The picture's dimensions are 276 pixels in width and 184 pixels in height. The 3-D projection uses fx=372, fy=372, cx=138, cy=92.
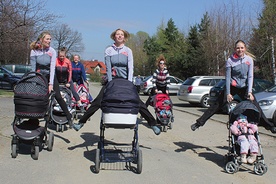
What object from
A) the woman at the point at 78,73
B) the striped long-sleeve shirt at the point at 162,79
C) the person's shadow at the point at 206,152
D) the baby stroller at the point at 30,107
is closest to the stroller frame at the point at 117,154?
the baby stroller at the point at 30,107

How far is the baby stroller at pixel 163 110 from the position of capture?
10695 mm

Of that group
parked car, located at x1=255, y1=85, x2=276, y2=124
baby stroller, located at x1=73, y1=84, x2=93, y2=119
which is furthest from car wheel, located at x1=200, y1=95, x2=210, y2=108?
baby stroller, located at x1=73, y1=84, x2=93, y2=119

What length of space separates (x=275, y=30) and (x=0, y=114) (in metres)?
15.8

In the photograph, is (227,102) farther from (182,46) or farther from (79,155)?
(182,46)

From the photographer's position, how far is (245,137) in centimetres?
652

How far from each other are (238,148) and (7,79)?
21.8 m

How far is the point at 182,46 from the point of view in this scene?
53094mm

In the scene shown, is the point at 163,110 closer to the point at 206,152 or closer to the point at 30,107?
the point at 206,152

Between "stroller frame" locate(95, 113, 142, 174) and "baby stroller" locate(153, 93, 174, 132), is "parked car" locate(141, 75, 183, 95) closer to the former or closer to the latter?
"baby stroller" locate(153, 93, 174, 132)

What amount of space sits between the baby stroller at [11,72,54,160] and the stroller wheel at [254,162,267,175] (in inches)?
152

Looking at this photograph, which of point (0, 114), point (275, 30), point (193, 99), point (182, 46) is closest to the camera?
point (0, 114)

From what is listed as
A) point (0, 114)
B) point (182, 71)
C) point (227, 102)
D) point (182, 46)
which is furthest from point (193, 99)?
point (182, 46)

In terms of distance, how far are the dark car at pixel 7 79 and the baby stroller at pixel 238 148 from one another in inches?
820

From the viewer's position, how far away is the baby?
20.9 ft
